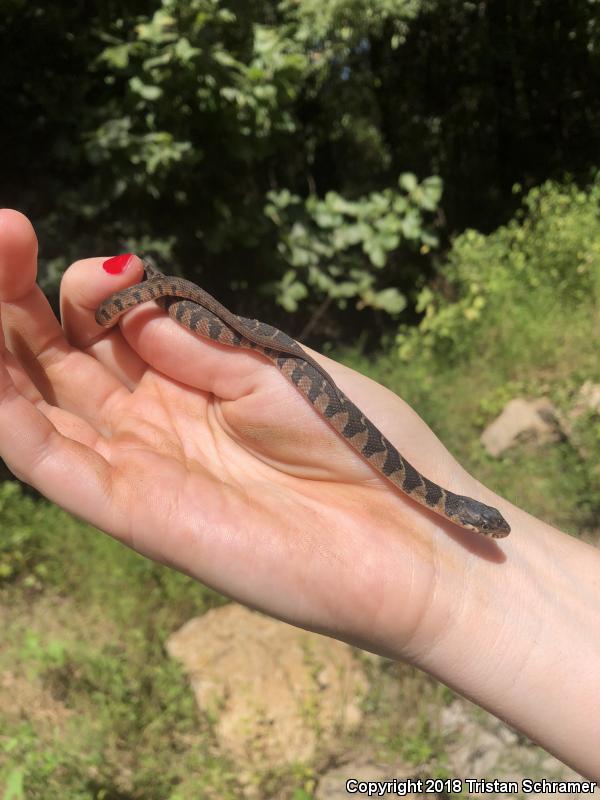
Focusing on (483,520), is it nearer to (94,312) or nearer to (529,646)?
(529,646)

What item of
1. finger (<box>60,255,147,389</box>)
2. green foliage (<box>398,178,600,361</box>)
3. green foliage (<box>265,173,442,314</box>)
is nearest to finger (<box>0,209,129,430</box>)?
finger (<box>60,255,147,389</box>)

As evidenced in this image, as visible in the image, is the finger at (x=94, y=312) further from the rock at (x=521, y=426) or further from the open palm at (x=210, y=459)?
the rock at (x=521, y=426)

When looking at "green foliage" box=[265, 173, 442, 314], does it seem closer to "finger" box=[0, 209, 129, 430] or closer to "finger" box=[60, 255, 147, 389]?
"finger" box=[60, 255, 147, 389]

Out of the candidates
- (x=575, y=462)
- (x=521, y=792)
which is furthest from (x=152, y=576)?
(x=575, y=462)

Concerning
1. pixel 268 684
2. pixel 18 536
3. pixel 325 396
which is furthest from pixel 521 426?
pixel 18 536

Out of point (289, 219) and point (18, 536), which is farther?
point (289, 219)

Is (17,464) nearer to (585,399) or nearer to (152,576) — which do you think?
(152,576)

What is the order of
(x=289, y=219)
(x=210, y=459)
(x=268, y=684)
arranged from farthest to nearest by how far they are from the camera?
1. (x=289, y=219)
2. (x=268, y=684)
3. (x=210, y=459)

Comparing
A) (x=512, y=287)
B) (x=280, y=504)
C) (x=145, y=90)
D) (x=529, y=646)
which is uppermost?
(x=145, y=90)
